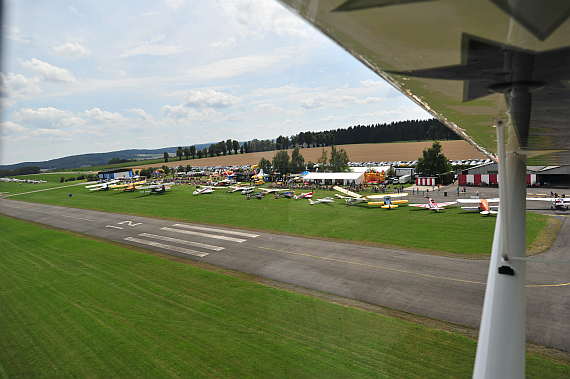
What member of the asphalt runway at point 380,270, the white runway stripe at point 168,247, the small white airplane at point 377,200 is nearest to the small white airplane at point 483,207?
the asphalt runway at point 380,270

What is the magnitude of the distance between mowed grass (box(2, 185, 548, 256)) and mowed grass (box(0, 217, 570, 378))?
1043 cm

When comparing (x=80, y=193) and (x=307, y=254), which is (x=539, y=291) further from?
(x=80, y=193)

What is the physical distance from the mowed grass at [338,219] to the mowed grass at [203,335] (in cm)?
1043

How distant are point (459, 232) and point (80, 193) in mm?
64530

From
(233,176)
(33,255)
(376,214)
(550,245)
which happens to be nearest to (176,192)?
(233,176)

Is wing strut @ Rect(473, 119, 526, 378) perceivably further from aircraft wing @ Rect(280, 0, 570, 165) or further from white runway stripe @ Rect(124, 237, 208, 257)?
white runway stripe @ Rect(124, 237, 208, 257)

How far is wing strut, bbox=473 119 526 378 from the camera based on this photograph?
3059 mm

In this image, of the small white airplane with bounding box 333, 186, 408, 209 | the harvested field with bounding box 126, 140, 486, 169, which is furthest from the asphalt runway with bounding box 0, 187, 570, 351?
the harvested field with bounding box 126, 140, 486, 169

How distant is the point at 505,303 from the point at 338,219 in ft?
88.0

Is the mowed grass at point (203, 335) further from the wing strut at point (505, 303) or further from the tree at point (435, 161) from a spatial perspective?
the tree at point (435, 161)

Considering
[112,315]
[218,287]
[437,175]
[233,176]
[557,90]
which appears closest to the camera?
[557,90]

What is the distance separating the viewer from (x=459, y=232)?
23.7 m

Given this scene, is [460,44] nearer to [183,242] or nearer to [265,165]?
[183,242]

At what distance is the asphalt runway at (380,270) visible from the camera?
1248cm
